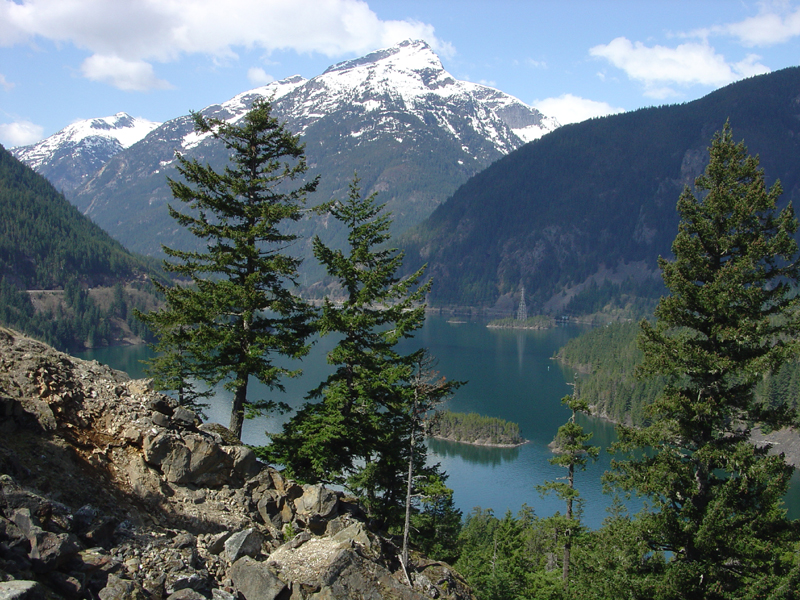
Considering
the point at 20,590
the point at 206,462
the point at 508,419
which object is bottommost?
the point at 508,419

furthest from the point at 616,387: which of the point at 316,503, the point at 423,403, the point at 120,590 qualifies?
the point at 120,590

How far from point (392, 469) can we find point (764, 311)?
1439cm

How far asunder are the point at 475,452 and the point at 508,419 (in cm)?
2165

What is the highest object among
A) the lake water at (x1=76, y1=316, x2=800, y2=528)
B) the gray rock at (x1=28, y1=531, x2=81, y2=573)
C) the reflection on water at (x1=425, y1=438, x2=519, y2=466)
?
the gray rock at (x1=28, y1=531, x2=81, y2=573)

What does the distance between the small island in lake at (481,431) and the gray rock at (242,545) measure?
93971mm

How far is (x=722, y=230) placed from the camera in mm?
16859

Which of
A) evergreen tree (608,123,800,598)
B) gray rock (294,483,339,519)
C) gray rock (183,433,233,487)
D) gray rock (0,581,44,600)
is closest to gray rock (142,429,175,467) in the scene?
gray rock (183,433,233,487)

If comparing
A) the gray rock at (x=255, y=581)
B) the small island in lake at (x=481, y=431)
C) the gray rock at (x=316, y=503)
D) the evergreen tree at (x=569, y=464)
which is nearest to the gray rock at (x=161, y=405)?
the gray rock at (x=316, y=503)

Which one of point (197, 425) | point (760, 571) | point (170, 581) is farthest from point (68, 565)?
point (760, 571)

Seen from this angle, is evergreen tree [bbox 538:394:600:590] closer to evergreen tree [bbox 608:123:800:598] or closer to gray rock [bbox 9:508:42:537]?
evergreen tree [bbox 608:123:800:598]

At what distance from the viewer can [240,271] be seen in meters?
22.5

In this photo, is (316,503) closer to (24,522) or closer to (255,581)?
(255,581)

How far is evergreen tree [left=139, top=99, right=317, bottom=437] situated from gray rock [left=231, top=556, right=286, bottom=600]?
25.7 feet

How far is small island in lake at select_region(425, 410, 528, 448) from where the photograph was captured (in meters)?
110
